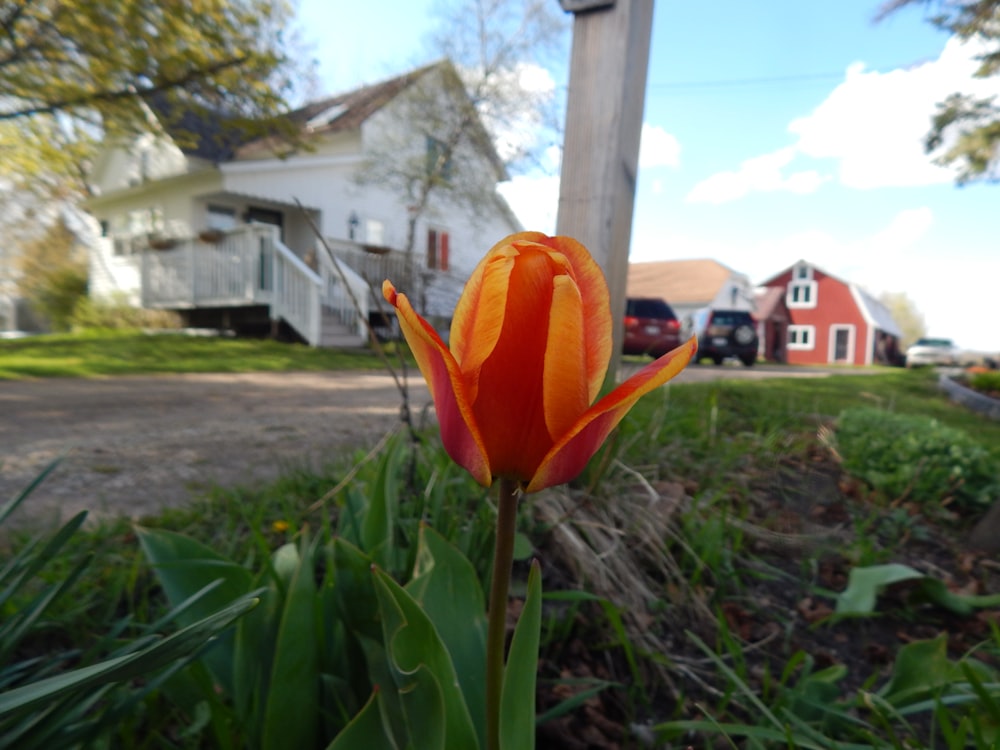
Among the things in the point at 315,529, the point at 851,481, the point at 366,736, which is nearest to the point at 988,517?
the point at 851,481

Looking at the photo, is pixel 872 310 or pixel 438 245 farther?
pixel 872 310

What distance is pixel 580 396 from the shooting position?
490 mm

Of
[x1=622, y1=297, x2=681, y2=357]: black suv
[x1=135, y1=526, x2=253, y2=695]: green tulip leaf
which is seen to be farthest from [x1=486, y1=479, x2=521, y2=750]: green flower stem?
[x1=622, y1=297, x2=681, y2=357]: black suv

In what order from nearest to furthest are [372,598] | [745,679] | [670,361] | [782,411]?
[670,361] < [372,598] < [745,679] < [782,411]

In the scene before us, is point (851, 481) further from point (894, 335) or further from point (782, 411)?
point (894, 335)

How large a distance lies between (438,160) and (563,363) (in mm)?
16654

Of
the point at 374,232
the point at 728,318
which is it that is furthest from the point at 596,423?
the point at 728,318

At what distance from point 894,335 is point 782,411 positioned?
44.4 meters

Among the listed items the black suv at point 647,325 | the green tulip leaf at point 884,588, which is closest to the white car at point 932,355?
the black suv at point 647,325

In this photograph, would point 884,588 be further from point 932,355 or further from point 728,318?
point 932,355

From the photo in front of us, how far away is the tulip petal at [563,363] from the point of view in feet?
1.55

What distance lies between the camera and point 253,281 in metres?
13.3

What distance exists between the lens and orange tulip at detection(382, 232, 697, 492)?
478 mm

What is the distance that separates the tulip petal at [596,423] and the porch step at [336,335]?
12.2 m
